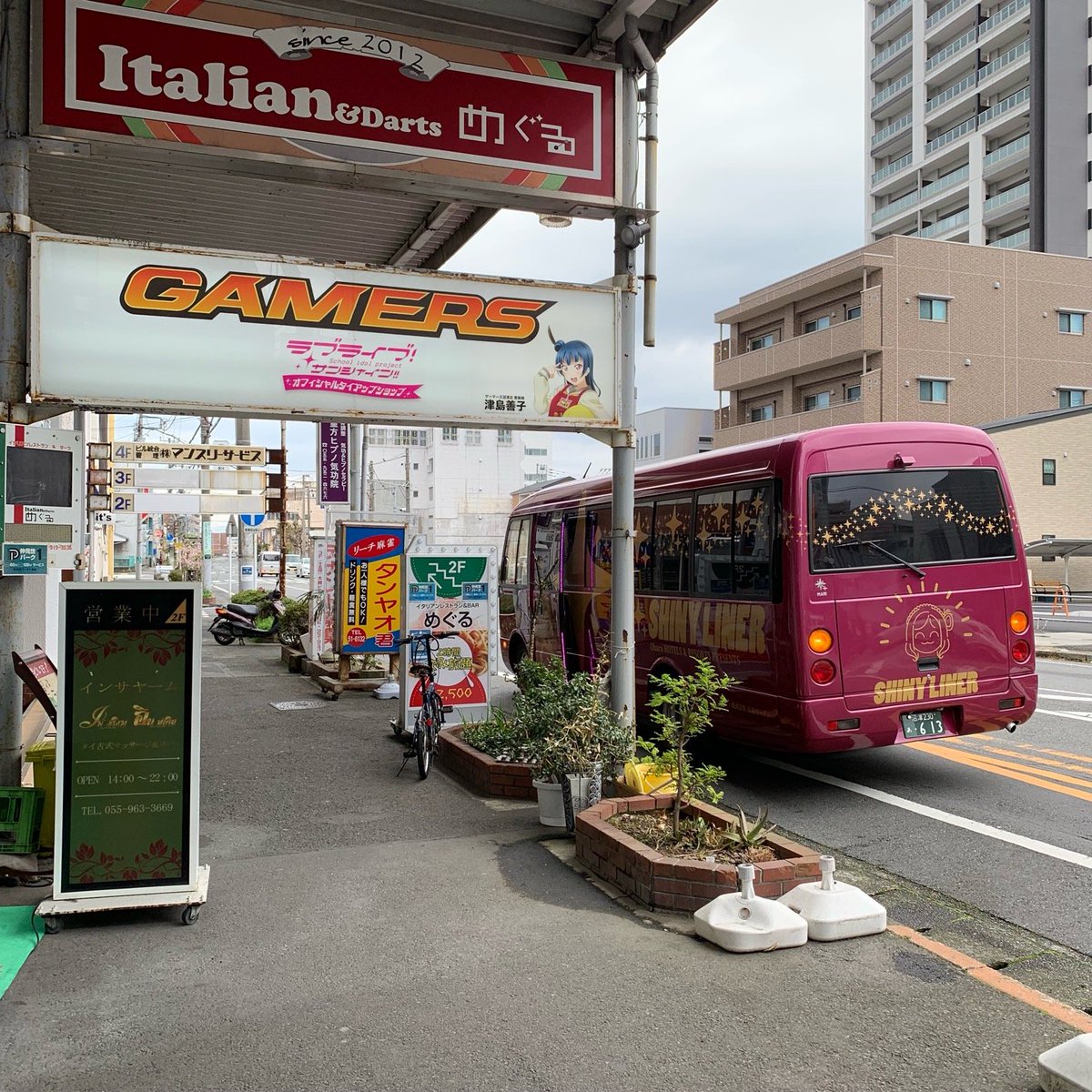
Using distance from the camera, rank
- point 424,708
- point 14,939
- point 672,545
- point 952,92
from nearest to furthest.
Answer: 1. point 14,939
2. point 424,708
3. point 672,545
4. point 952,92

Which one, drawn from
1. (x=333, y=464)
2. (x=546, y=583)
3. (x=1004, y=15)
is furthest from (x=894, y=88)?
(x=546, y=583)

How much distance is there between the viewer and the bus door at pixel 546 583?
13117 mm

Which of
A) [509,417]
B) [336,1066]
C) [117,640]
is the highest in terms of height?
[509,417]

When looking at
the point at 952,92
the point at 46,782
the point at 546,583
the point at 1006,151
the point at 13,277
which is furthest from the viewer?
the point at 952,92

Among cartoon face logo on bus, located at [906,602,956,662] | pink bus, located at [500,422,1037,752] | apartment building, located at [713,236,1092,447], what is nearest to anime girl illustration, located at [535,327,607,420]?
pink bus, located at [500,422,1037,752]

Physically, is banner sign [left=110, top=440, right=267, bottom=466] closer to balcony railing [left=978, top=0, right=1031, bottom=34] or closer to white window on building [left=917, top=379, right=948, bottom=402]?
white window on building [left=917, top=379, right=948, bottom=402]

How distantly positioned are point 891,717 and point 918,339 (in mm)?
39067

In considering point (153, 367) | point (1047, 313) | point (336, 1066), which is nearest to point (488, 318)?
point (153, 367)

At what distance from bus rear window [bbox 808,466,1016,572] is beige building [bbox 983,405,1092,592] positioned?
34.6 meters

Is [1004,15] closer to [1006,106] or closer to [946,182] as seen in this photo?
[1006,106]

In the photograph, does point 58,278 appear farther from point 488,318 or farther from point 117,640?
point 488,318

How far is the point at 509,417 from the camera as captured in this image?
6555 mm

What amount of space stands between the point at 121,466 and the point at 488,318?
2238 cm

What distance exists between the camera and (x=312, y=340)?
6086 mm
